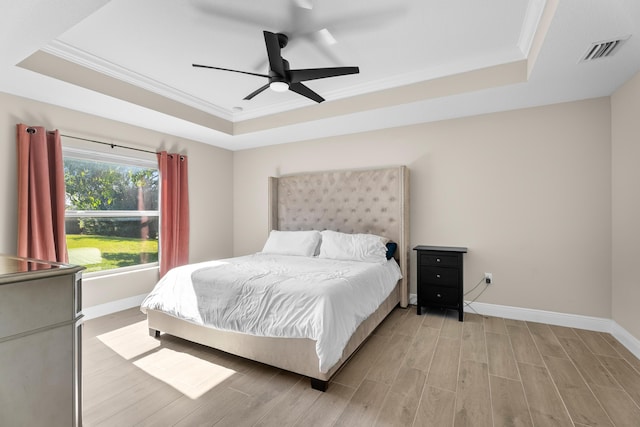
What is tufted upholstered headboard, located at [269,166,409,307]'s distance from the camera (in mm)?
3613

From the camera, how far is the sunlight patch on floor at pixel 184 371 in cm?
198

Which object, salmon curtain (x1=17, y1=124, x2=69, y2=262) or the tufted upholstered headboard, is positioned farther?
the tufted upholstered headboard

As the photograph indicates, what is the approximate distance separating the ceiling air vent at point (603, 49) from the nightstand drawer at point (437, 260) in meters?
1.99

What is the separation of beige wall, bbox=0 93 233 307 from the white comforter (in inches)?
51.5

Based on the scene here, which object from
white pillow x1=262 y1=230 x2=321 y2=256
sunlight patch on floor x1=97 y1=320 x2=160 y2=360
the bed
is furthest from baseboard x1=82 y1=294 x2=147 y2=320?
white pillow x1=262 y1=230 x2=321 y2=256

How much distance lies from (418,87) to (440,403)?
9.21 ft

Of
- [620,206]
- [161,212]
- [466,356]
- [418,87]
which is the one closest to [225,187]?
[161,212]

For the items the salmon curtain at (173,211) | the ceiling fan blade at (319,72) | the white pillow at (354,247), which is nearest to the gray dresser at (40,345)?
the ceiling fan blade at (319,72)

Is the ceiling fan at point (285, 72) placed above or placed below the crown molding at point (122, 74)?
below

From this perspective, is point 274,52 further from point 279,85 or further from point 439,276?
point 439,276

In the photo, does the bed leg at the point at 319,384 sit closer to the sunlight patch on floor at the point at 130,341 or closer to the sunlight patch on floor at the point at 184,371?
the sunlight patch on floor at the point at 184,371

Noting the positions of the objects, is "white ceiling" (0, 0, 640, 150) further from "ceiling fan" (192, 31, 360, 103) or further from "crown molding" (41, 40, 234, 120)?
"ceiling fan" (192, 31, 360, 103)

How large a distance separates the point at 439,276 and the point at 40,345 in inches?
126

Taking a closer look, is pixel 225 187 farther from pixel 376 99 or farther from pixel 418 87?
pixel 418 87
